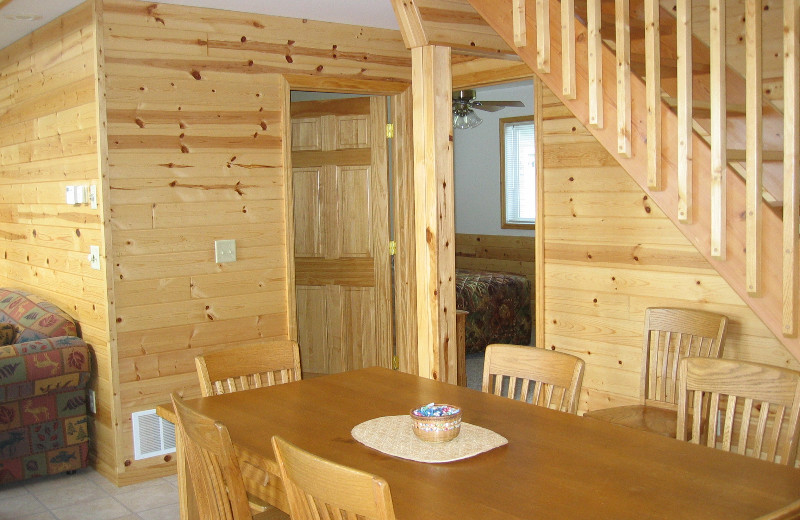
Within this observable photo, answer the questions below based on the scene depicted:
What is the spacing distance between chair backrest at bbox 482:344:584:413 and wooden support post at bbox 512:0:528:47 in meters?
1.28

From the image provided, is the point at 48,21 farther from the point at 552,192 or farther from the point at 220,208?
the point at 552,192

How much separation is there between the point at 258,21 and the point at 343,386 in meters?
2.48

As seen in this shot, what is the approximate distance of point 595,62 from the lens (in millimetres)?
3037

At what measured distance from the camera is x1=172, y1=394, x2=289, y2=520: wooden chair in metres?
1.93

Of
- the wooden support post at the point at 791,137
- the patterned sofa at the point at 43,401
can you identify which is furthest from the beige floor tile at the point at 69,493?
the wooden support post at the point at 791,137

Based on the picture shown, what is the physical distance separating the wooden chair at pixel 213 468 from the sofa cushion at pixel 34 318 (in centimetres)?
262

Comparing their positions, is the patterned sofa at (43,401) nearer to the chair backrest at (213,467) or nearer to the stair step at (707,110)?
the chair backrest at (213,467)

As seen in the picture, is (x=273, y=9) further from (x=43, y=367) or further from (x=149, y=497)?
(x=149, y=497)

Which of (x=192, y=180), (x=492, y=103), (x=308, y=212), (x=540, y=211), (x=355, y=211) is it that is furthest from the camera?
(x=492, y=103)

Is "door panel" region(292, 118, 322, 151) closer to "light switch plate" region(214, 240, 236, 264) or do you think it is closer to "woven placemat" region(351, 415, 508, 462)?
"light switch plate" region(214, 240, 236, 264)

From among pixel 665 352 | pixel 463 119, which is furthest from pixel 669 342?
pixel 463 119

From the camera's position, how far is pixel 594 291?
4391 mm

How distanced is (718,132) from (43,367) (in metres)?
3.32

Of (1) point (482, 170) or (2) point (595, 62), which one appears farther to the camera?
(1) point (482, 170)
